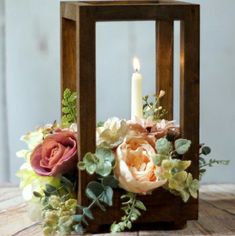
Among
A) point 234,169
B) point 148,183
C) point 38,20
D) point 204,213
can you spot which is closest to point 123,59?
point 38,20

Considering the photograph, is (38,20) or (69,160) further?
(38,20)

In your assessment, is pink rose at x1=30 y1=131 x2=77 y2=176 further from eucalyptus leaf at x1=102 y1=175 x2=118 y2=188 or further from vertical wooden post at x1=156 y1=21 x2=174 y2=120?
vertical wooden post at x1=156 y1=21 x2=174 y2=120

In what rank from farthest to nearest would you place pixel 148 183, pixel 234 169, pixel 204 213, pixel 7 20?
pixel 234 169 → pixel 7 20 → pixel 204 213 → pixel 148 183

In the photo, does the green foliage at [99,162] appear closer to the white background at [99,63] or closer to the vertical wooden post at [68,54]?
the vertical wooden post at [68,54]

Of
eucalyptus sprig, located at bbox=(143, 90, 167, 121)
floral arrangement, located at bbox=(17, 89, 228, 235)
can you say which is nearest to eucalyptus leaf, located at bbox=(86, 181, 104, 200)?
floral arrangement, located at bbox=(17, 89, 228, 235)

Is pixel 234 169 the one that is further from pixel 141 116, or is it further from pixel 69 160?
pixel 69 160

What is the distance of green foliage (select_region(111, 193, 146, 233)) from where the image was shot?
963 millimetres

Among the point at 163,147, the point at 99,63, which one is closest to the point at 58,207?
the point at 163,147

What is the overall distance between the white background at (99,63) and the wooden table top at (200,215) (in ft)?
1.00

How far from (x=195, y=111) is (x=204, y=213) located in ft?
0.71

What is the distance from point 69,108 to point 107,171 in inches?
8.8

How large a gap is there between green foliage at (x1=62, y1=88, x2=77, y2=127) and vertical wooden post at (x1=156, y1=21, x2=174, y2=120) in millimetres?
167

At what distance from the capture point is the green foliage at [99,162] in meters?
0.97

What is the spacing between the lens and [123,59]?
1603 mm
